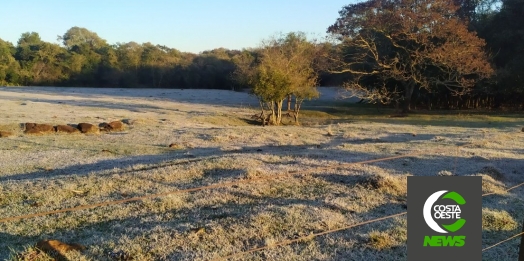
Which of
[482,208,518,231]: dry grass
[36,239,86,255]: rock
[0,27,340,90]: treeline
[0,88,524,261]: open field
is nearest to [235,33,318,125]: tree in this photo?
[0,88,524,261]: open field

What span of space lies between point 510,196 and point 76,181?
8282 millimetres

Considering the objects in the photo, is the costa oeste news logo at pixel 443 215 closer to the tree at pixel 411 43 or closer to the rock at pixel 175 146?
the rock at pixel 175 146

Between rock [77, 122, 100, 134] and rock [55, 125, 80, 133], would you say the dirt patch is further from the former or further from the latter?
rock [77, 122, 100, 134]

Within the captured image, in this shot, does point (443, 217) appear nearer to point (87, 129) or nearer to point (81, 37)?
point (87, 129)

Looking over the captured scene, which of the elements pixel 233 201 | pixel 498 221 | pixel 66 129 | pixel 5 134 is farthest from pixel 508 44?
pixel 233 201

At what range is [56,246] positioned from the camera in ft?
16.7

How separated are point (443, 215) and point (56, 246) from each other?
A: 4196 millimetres

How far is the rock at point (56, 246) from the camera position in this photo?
502 cm

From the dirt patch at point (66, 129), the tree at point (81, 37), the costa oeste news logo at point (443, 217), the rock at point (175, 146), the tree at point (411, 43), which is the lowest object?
the rock at point (175, 146)

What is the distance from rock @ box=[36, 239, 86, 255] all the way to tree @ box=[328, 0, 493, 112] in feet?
96.1

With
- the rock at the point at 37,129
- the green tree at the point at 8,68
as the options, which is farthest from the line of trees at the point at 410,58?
the green tree at the point at 8,68

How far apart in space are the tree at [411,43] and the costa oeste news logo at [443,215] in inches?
1153

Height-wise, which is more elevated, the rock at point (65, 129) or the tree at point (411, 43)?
the tree at point (411, 43)

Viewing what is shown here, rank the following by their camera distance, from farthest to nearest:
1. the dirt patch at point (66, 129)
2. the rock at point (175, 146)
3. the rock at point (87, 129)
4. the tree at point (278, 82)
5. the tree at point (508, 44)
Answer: the tree at point (508, 44)
the tree at point (278, 82)
the rock at point (87, 129)
the dirt patch at point (66, 129)
the rock at point (175, 146)
